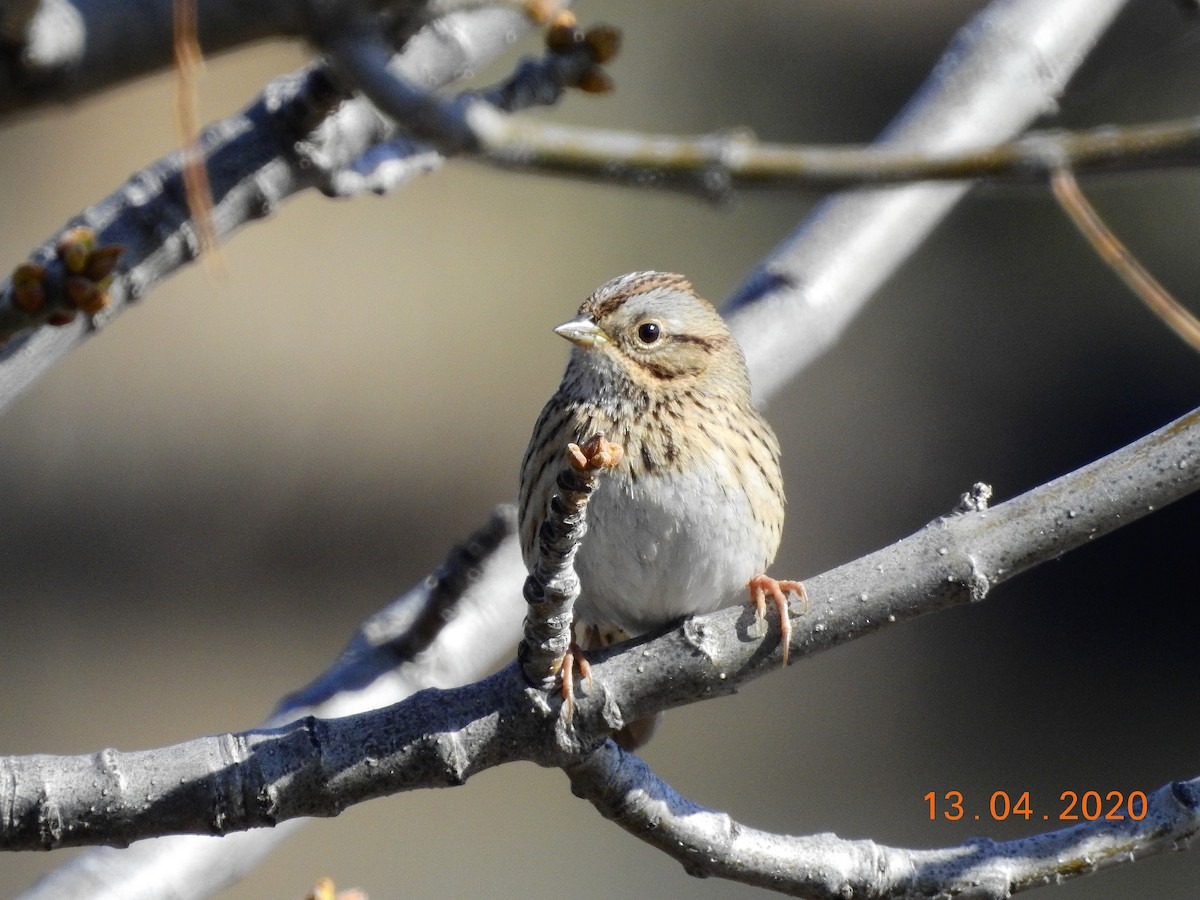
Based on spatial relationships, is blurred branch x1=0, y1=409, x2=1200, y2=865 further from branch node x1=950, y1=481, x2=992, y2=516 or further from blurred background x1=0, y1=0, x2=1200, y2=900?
blurred background x1=0, y1=0, x2=1200, y2=900

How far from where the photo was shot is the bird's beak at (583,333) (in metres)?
3.02

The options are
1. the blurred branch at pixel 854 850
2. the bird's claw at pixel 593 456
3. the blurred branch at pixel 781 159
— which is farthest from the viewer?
the blurred branch at pixel 854 850

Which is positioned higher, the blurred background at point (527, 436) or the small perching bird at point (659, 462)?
the blurred background at point (527, 436)

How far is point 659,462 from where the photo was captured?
290cm

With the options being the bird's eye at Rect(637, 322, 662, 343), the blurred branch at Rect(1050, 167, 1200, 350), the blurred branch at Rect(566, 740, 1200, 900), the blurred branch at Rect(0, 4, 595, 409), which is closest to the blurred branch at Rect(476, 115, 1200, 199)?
the blurred branch at Rect(1050, 167, 1200, 350)

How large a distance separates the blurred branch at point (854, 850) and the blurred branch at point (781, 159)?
1126 mm

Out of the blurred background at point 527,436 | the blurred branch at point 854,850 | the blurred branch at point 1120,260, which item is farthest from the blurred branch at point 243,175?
the blurred background at point 527,436

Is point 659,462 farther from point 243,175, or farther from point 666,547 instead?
point 243,175

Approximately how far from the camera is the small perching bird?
2.80 metres

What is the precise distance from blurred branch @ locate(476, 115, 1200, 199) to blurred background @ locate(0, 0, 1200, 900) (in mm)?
4961

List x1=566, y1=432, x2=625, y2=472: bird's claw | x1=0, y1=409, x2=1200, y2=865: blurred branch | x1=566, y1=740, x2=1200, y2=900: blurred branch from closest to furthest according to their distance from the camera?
x1=566, y1=432, x2=625, y2=472: bird's claw, x1=0, y1=409, x2=1200, y2=865: blurred branch, x1=566, y1=740, x2=1200, y2=900: blurred branch

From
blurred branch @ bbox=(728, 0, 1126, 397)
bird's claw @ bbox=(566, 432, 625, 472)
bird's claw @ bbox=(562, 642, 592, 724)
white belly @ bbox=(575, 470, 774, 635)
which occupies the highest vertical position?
blurred branch @ bbox=(728, 0, 1126, 397)
